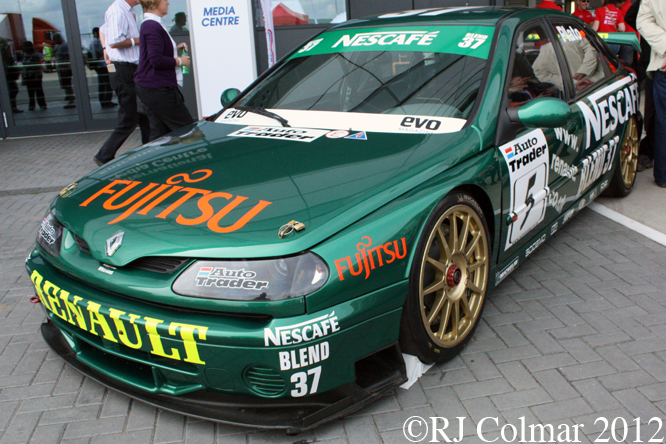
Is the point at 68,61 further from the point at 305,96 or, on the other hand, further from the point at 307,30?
the point at 305,96

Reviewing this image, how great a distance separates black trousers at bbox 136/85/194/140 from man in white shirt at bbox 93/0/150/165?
58 centimetres

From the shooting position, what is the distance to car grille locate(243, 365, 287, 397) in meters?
1.98

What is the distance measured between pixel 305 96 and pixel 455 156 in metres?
1.08

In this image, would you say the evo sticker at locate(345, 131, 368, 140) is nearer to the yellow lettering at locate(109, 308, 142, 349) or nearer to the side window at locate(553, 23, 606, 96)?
the yellow lettering at locate(109, 308, 142, 349)

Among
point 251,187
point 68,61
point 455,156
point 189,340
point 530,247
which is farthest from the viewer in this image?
point 68,61

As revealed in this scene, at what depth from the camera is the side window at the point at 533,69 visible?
3076mm

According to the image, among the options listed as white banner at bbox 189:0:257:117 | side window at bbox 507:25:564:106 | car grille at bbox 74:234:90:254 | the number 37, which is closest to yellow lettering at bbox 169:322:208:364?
the number 37

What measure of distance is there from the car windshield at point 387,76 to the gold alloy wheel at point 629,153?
213 centimetres

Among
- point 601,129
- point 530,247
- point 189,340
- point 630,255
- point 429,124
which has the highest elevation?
point 429,124

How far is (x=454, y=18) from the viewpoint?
10.8 feet

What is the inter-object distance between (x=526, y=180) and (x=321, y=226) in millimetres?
1411

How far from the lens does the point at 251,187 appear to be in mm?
2289

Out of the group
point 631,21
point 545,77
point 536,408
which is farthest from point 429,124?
point 631,21

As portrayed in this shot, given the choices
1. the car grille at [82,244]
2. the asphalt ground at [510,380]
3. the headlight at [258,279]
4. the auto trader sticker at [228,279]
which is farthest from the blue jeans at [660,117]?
the car grille at [82,244]
